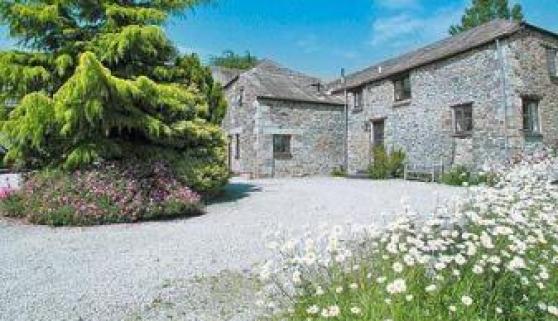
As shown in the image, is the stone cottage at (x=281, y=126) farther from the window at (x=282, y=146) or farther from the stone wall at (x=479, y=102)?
the stone wall at (x=479, y=102)

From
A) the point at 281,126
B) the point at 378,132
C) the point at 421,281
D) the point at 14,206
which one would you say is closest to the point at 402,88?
the point at 378,132

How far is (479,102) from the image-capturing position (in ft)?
54.4

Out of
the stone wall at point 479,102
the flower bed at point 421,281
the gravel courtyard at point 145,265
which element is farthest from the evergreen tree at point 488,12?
the flower bed at point 421,281

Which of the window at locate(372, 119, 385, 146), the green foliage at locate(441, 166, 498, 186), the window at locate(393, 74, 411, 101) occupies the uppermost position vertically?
the window at locate(393, 74, 411, 101)

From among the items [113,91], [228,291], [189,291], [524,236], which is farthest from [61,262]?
[524,236]

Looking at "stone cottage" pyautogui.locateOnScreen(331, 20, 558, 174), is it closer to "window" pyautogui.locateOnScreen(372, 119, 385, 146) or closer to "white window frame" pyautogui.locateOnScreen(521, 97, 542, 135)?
"white window frame" pyautogui.locateOnScreen(521, 97, 542, 135)

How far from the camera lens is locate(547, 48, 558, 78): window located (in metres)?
Answer: 17.2

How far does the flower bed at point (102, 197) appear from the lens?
868 cm

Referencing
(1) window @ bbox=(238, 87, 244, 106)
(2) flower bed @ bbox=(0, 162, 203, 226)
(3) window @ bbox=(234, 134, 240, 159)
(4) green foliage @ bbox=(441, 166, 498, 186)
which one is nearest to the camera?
(2) flower bed @ bbox=(0, 162, 203, 226)

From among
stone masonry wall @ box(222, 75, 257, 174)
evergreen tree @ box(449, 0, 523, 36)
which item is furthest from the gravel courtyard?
evergreen tree @ box(449, 0, 523, 36)

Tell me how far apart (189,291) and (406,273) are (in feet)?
8.11

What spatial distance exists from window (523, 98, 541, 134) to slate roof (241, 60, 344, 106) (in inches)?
372

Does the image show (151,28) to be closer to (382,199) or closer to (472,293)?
(382,199)

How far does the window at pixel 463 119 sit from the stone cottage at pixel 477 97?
0.12ft
